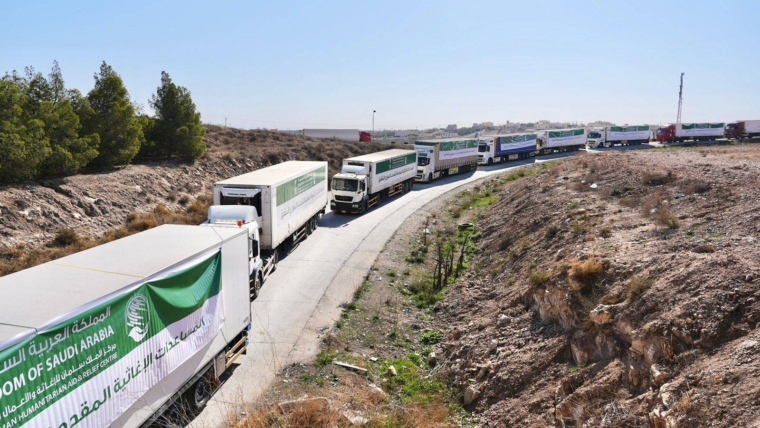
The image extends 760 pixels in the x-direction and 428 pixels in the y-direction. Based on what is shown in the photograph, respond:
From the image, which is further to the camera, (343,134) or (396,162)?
(343,134)

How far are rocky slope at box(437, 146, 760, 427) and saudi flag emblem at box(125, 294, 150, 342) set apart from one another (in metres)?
6.51

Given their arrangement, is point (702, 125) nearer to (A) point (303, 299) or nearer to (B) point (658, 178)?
(B) point (658, 178)

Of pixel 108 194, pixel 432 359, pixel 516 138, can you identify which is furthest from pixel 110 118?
pixel 516 138

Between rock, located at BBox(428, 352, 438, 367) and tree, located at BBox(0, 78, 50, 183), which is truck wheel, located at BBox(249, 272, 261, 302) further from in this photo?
tree, located at BBox(0, 78, 50, 183)

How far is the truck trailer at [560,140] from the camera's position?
212 ft

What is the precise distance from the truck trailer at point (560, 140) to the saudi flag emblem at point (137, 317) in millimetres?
62912

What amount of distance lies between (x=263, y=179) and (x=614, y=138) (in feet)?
211

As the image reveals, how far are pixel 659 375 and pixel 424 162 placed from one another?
3685cm

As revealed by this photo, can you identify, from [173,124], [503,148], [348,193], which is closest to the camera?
[348,193]

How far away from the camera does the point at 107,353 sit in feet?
23.0

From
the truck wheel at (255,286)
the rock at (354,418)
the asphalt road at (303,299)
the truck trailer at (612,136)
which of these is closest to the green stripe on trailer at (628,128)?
the truck trailer at (612,136)

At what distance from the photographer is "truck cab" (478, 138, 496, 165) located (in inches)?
2201

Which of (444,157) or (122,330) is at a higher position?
(444,157)

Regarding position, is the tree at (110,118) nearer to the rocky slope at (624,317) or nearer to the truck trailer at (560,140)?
the rocky slope at (624,317)
